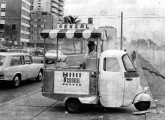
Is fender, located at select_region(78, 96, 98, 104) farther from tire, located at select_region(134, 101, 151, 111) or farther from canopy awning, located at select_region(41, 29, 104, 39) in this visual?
canopy awning, located at select_region(41, 29, 104, 39)

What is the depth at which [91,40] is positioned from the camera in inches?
328

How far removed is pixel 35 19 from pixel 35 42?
13.0 meters

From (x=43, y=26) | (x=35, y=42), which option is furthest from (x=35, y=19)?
(x=35, y=42)

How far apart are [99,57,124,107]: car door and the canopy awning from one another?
1.02 meters

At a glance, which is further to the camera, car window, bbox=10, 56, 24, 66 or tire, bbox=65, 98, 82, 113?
car window, bbox=10, 56, 24, 66

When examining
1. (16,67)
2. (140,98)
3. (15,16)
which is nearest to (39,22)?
(15,16)

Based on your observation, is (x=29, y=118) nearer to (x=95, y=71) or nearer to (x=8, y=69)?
(x=95, y=71)

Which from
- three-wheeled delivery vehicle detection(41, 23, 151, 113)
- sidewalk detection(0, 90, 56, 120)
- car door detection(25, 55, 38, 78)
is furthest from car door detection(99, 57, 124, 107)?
car door detection(25, 55, 38, 78)

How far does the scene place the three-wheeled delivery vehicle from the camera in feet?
24.6

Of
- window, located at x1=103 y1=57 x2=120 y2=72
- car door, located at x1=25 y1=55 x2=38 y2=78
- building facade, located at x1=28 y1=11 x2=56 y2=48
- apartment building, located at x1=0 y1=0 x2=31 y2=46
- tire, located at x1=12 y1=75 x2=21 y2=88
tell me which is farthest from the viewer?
building facade, located at x1=28 y1=11 x2=56 y2=48

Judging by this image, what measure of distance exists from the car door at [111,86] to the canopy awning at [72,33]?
102cm

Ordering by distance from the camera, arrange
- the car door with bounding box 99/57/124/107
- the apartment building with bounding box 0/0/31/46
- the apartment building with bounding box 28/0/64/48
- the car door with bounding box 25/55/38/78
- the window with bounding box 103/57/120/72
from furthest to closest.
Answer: the apartment building with bounding box 28/0/64/48 → the apartment building with bounding box 0/0/31/46 → the car door with bounding box 25/55/38/78 → the window with bounding box 103/57/120/72 → the car door with bounding box 99/57/124/107

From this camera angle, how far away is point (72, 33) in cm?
775

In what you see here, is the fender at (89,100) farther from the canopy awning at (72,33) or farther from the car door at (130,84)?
the canopy awning at (72,33)
